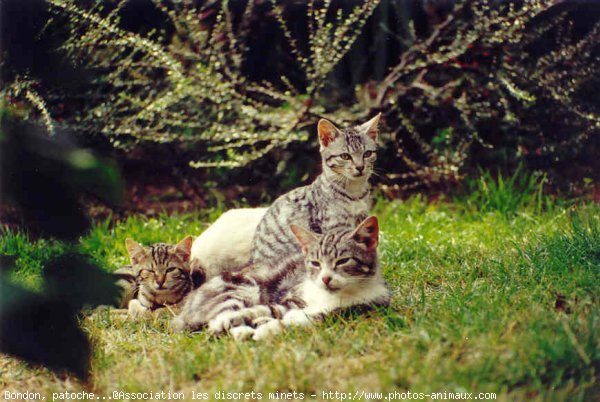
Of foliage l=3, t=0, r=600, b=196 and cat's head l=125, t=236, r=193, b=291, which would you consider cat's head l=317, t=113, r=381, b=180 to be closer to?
cat's head l=125, t=236, r=193, b=291

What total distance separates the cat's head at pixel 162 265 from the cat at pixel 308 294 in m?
0.42

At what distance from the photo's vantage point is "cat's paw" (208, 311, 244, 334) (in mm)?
3418

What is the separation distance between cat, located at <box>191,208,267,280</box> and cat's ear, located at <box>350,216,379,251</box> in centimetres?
120

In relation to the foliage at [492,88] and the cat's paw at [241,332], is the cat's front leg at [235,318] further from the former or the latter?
the foliage at [492,88]

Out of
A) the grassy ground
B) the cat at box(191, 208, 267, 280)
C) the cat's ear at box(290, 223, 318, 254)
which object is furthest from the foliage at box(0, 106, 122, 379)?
the cat at box(191, 208, 267, 280)

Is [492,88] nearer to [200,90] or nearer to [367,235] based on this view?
[200,90]

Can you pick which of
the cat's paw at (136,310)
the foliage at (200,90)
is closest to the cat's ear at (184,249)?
the cat's paw at (136,310)

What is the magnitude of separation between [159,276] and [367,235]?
1.36m

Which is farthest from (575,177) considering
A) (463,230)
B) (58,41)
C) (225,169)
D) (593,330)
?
(58,41)

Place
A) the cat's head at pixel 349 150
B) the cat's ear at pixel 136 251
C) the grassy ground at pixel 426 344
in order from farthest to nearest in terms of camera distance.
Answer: the cat's head at pixel 349 150 < the cat's ear at pixel 136 251 < the grassy ground at pixel 426 344

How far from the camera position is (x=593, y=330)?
2783 millimetres

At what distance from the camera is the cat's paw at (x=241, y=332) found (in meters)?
3.26

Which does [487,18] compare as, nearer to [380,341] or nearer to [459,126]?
[459,126]

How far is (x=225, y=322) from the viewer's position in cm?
343
